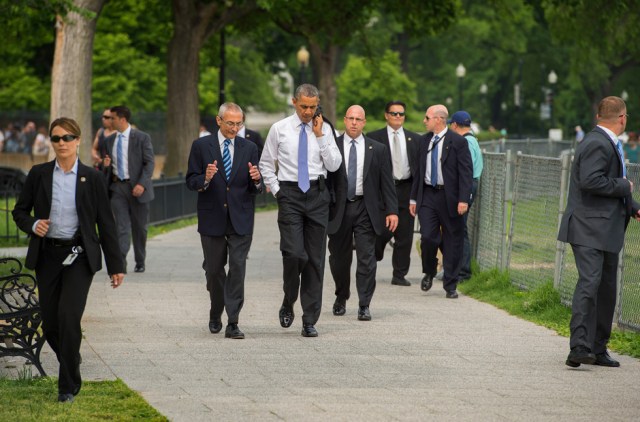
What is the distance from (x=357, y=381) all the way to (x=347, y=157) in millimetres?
3650

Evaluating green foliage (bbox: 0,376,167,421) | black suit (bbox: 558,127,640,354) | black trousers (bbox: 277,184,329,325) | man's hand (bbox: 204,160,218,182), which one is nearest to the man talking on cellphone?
black trousers (bbox: 277,184,329,325)

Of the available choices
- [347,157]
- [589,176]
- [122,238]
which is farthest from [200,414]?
[122,238]

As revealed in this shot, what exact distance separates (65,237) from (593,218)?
3564mm

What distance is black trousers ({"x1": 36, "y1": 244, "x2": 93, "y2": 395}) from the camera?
7875 millimetres

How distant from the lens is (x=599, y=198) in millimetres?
9297

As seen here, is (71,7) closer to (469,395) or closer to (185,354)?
(185,354)

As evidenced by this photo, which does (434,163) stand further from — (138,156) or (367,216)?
(138,156)

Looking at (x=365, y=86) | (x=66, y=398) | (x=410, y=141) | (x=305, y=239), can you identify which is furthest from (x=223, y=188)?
(x=365, y=86)

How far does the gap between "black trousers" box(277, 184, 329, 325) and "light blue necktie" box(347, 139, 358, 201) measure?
102cm

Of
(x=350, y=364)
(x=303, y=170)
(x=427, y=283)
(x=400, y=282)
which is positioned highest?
(x=303, y=170)

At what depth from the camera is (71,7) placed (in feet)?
54.3

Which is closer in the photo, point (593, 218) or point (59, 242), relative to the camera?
point (59, 242)

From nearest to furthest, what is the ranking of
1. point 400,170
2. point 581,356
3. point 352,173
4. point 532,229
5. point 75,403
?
point 75,403
point 581,356
point 352,173
point 532,229
point 400,170

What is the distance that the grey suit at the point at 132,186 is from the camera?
50.0 feet
